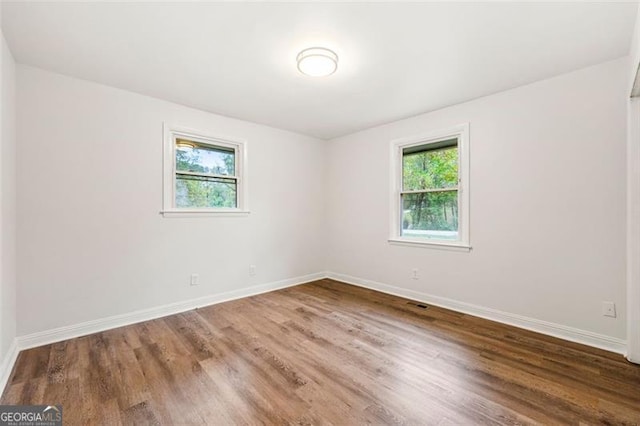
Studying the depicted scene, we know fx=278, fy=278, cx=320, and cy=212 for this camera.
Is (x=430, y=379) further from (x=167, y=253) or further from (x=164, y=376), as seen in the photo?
(x=167, y=253)

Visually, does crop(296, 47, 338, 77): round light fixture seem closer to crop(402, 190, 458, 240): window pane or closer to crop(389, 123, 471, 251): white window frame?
crop(389, 123, 471, 251): white window frame

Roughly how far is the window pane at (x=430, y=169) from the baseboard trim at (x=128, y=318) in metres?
2.60

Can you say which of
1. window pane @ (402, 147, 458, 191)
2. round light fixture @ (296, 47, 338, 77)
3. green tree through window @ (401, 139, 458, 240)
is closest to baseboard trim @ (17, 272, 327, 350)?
green tree through window @ (401, 139, 458, 240)

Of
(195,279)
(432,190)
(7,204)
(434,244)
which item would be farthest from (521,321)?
(7,204)

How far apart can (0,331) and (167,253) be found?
1474 mm

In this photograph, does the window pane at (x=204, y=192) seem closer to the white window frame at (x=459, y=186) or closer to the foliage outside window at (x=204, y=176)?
the foliage outside window at (x=204, y=176)

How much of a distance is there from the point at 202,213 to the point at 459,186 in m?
3.30

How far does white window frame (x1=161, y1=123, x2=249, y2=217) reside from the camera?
3324mm

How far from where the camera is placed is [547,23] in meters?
1.99

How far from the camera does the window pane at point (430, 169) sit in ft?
11.9

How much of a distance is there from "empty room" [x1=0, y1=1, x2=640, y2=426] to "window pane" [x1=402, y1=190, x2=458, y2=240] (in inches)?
1.2

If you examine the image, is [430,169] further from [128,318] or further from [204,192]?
[128,318]

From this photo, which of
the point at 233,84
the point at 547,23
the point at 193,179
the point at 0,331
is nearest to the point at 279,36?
the point at 233,84

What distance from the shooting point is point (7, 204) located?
87.3 inches
